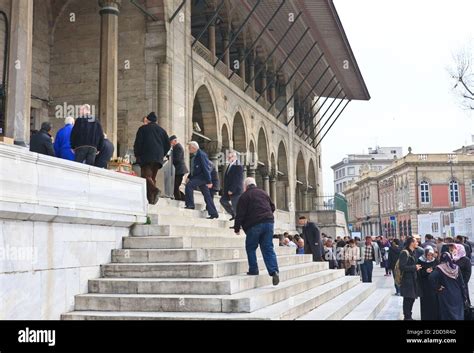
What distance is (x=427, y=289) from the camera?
26.8ft

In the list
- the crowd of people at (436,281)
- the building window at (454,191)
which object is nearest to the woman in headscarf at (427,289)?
the crowd of people at (436,281)

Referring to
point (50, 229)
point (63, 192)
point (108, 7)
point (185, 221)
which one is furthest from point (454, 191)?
point (50, 229)

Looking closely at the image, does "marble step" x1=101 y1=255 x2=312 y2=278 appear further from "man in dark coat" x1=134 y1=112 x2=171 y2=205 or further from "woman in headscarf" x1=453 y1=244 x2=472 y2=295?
"woman in headscarf" x1=453 y1=244 x2=472 y2=295

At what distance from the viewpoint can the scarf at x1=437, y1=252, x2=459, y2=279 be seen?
7.43 meters

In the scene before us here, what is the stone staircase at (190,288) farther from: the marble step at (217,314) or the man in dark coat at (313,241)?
the man in dark coat at (313,241)

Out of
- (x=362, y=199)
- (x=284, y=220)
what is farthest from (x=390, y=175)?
(x=284, y=220)

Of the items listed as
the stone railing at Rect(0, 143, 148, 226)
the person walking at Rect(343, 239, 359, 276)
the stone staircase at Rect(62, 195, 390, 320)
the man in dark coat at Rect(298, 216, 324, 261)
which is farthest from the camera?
the person walking at Rect(343, 239, 359, 276)

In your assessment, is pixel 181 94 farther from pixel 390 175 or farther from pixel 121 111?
pixel 390 175

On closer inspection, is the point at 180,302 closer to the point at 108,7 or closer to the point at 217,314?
the point at 217,314

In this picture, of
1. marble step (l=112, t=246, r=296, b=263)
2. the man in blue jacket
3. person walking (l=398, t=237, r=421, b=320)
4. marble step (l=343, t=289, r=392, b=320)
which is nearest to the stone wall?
marble step (l=112, t=246, r=296, b=263)

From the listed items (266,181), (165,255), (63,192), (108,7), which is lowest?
(165,255)

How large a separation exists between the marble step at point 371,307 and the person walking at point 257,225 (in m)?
1.48

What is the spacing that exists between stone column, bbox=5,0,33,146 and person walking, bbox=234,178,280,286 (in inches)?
147

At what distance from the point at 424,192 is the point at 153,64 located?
168 feet
